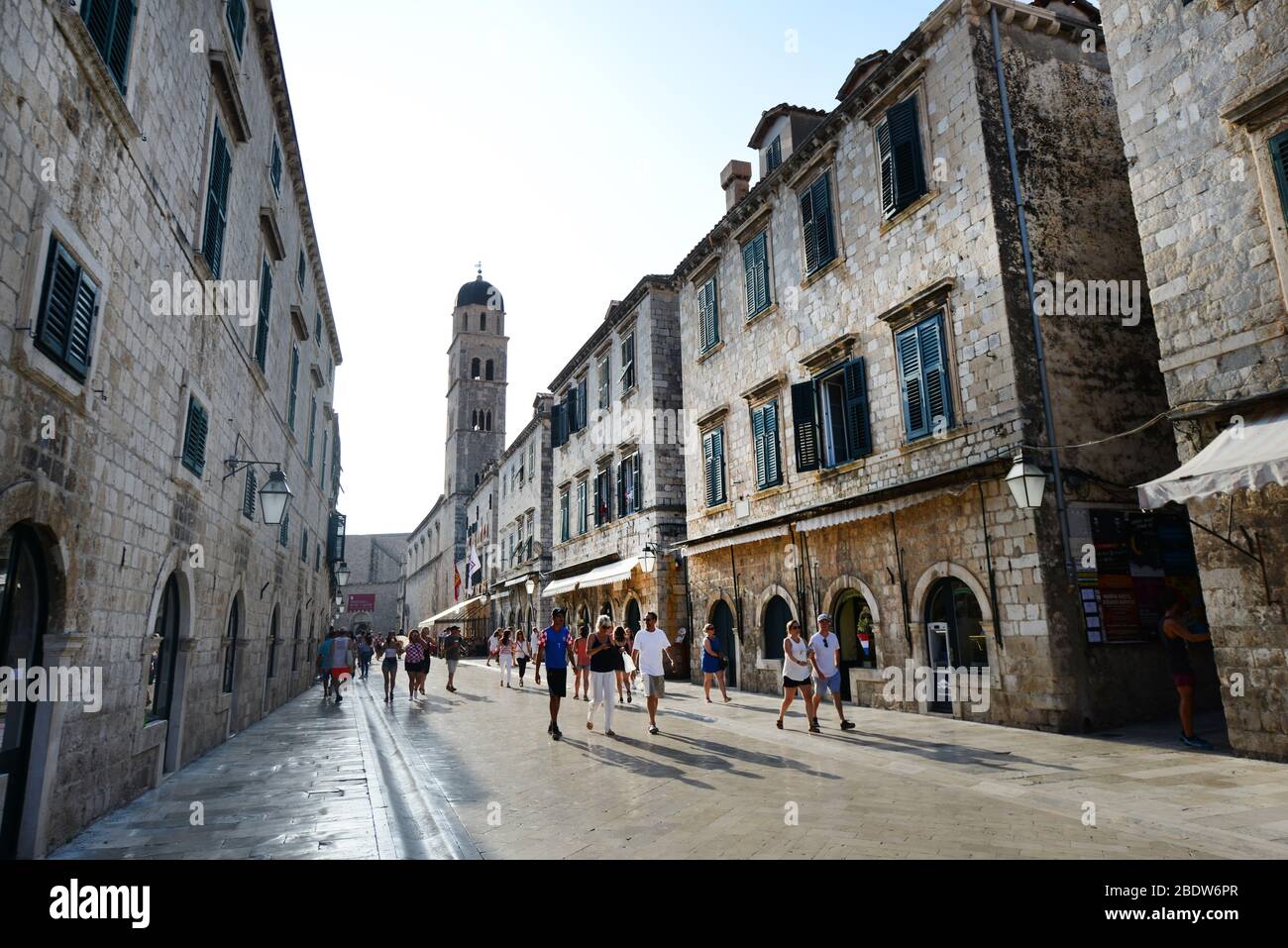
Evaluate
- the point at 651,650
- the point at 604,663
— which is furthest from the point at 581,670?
the point at 604,663

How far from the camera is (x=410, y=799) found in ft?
22.7

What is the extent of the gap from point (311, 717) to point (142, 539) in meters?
8.92

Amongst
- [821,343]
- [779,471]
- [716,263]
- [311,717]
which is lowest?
[311,717]

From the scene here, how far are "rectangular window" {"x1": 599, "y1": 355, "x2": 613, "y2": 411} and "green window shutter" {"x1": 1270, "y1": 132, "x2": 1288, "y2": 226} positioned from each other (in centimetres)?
1900

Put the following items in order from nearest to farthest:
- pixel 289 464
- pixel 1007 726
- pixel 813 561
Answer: pixel 1007 726 < pixel 813 561 < pixel 289 464

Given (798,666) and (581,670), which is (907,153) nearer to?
(798,666)

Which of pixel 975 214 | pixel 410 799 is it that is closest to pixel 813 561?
pixel 975 214

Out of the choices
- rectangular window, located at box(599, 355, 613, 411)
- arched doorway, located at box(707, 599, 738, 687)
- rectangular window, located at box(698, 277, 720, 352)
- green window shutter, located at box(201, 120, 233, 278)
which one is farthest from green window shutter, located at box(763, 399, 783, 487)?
green window shutter, located at box(201, 120, 233, 278)

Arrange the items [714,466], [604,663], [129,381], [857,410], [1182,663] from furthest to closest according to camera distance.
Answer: [714,466] < [857,410] < [604,663] < [1182,663] < [129,381]

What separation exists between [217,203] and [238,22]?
123 inches

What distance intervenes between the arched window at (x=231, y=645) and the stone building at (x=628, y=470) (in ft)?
33.6

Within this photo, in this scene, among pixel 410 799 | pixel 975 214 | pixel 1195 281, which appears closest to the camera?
pixel 410 799

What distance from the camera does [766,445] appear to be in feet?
53.6
